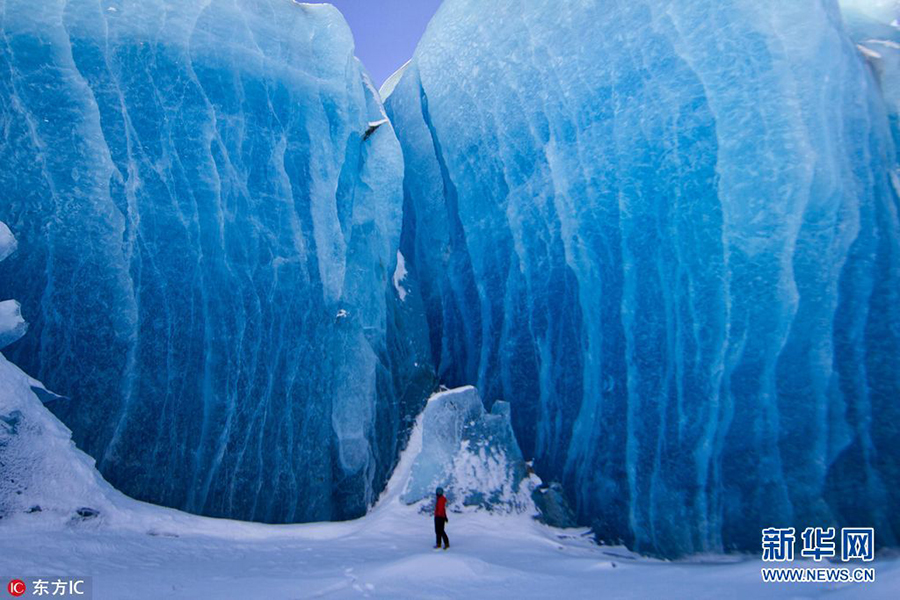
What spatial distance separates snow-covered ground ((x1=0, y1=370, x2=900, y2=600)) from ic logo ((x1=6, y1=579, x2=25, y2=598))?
0.11m

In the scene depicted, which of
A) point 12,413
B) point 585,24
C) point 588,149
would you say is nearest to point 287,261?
point 12,413

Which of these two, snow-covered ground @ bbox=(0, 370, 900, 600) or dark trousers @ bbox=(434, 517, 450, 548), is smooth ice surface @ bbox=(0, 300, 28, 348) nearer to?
snow-covered ground @ bbox=(0, 370, 900, 600)

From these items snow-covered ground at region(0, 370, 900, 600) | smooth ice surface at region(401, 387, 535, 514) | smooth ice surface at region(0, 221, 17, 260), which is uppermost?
smooth ice surface at region(0, 221, 17, 260)

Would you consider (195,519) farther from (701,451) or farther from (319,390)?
(701,451)

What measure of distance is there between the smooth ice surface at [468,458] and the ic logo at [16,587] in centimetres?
330

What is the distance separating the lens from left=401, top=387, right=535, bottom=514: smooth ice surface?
5.27 m

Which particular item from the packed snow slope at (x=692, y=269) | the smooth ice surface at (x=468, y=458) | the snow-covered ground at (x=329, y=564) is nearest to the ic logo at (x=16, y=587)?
the snow-covered ground at (x=329, y=564)

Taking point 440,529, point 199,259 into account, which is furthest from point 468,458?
point 199,259

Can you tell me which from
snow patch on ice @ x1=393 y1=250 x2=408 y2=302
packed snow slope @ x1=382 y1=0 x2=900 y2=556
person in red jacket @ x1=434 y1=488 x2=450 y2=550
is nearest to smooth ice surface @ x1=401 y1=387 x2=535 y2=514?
packed snow slope @ x1=382 y1=0 x2=900 y2=556

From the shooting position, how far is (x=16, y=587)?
2400 mm

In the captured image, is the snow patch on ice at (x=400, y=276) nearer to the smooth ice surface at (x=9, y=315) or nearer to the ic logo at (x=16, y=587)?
the smooth ice surface at (x=9, y=315)

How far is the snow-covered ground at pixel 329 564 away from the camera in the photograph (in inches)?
107

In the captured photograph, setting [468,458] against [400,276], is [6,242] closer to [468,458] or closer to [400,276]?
[400,276]

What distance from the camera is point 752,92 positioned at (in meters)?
4.84
